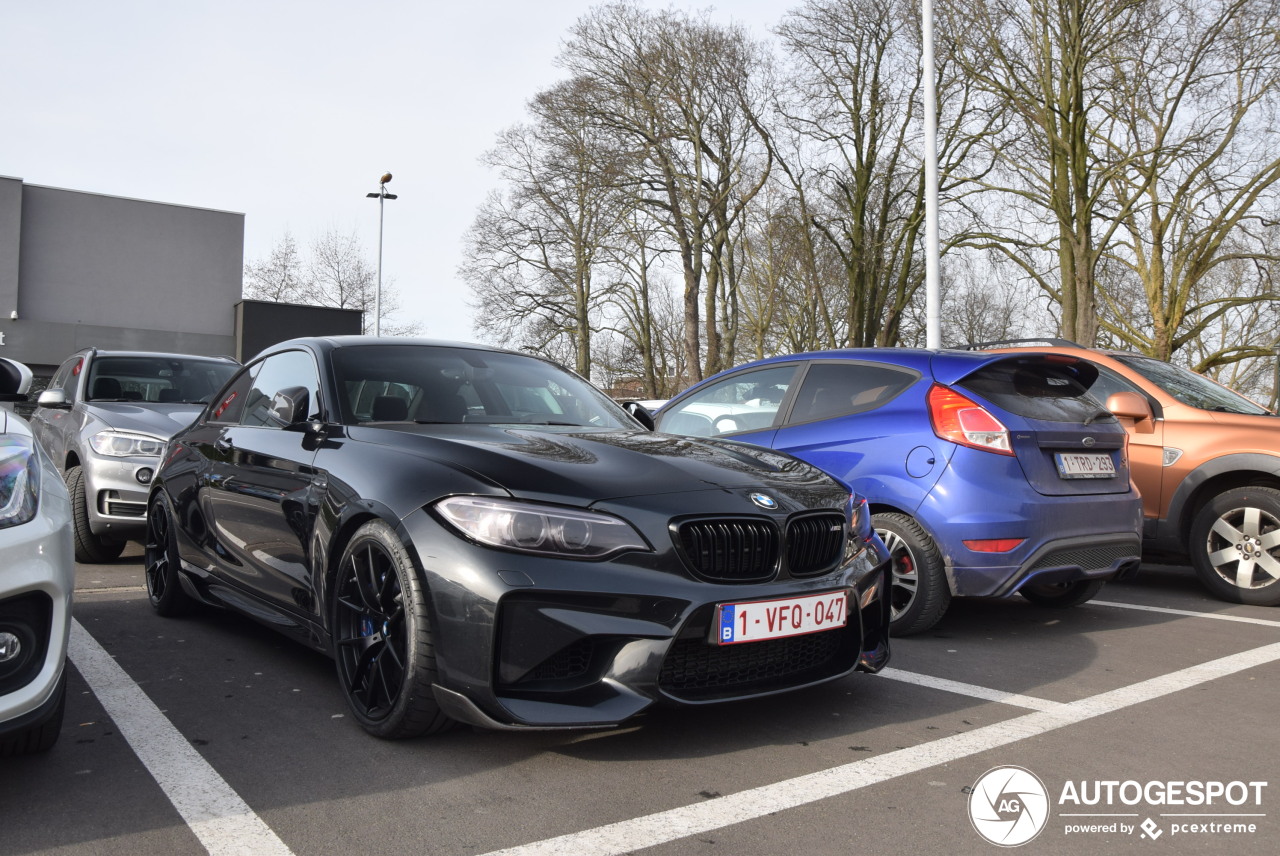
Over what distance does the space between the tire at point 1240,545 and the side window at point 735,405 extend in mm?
2807

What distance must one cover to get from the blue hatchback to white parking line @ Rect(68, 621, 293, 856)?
132 inches

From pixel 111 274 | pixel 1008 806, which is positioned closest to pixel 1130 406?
pixel 1008 806

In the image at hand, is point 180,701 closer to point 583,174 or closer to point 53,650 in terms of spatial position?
point 53,650

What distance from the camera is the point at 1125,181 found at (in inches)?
869

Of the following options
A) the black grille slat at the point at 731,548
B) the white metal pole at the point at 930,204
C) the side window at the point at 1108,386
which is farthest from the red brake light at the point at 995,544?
the white metal pole at the point at 930,204

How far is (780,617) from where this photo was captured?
3527 millimetres

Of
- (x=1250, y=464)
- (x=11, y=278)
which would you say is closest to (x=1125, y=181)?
(x=1250, y=464)

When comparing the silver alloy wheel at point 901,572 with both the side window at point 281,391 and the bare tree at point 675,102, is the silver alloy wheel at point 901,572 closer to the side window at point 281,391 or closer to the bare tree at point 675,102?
the side window at point 281,391

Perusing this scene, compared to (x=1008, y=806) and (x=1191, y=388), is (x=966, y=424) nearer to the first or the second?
(x=1008, y=806)

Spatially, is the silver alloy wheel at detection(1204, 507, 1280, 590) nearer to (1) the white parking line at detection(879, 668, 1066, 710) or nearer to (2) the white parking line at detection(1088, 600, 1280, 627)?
(2) the white parking line at detection(1088, 600, 1280, 627)

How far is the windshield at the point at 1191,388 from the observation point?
7145mm

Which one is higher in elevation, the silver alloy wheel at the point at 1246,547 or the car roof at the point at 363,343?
the car roof at the point at 363,343

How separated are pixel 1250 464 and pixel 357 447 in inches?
211

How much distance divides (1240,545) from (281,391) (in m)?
5.64
